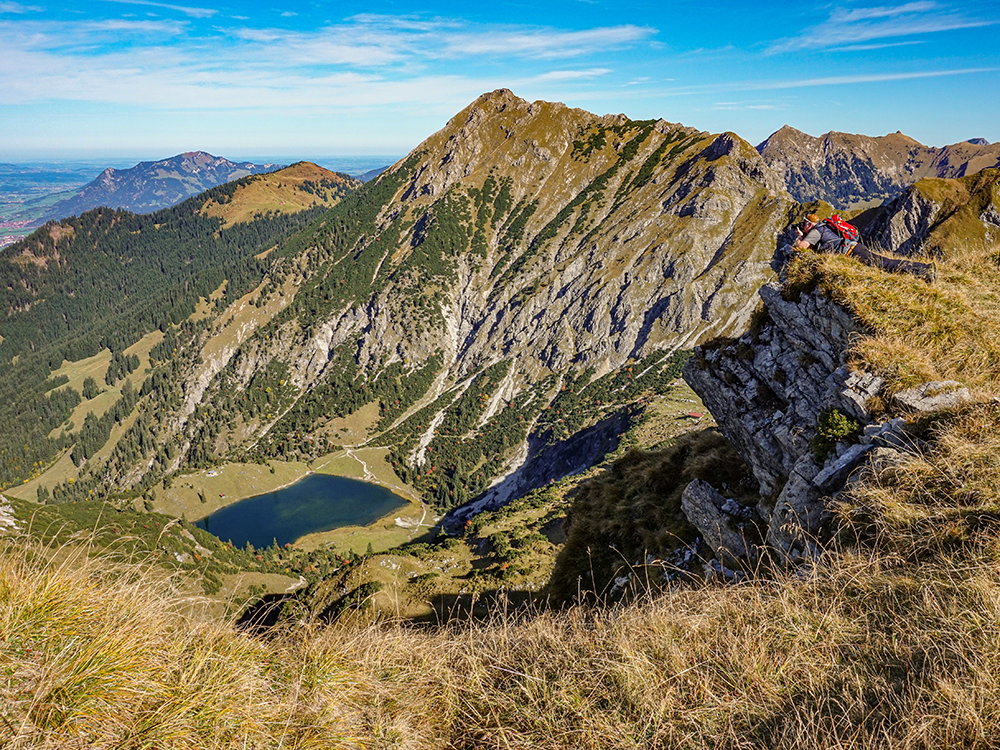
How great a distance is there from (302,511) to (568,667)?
178 meters

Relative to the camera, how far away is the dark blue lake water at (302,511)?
506ft

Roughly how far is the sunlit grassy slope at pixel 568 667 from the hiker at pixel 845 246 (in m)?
11.9

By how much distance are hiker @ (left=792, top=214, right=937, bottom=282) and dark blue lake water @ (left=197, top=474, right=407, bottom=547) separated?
155 metres

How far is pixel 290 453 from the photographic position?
19475cm

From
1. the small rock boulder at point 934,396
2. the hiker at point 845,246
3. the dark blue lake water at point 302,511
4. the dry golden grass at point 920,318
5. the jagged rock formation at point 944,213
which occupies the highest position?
the jagged rock formation at point 944,213

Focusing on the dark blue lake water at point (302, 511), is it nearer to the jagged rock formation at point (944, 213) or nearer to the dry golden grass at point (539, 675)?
the dry golden grass at point (539, 675)

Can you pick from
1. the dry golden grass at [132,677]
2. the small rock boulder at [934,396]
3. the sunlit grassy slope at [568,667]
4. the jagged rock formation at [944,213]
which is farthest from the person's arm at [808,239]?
the jagged rock formation at [944,213]

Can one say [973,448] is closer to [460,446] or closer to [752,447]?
[752,447]

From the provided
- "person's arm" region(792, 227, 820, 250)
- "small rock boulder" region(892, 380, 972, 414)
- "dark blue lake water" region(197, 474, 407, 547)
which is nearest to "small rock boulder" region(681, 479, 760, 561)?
"small rock boulder" region(892, 380, 972, 414)

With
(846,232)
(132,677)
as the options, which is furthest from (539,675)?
(846,232)

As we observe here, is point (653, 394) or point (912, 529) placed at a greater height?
point (912, 529)

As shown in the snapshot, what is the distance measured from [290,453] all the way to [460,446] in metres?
71.7

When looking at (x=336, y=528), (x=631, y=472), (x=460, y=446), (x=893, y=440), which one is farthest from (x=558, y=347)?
(x=893, y=440)

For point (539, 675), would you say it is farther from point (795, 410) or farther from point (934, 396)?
point (795, 410)
